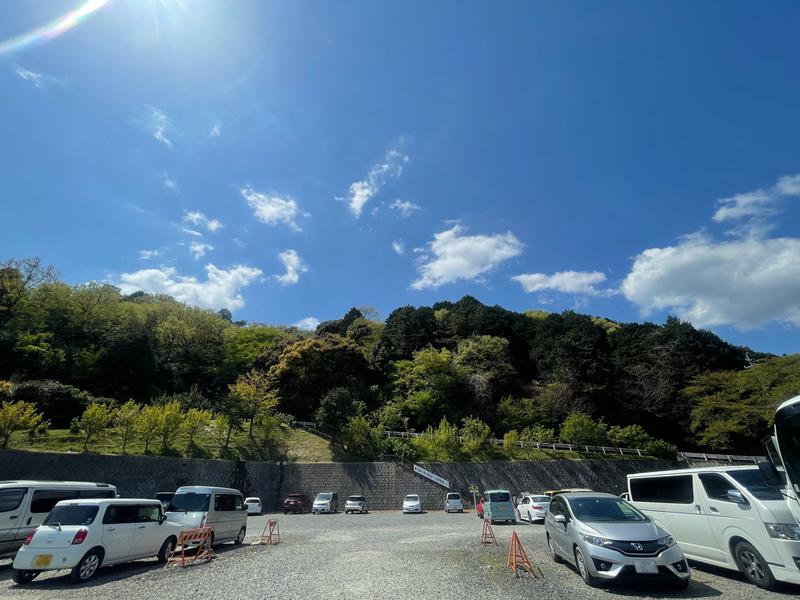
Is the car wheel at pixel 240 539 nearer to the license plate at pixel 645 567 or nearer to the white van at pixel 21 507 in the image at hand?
the white van at pixel 21 507

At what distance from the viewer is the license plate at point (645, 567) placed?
20.7ft

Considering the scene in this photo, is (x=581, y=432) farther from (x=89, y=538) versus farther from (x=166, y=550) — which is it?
(x=89, y=538)

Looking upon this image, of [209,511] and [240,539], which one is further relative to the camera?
[240,539]

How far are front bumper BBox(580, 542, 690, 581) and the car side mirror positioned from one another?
5.06 feet

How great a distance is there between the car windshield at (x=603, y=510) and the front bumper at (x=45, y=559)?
9528mm

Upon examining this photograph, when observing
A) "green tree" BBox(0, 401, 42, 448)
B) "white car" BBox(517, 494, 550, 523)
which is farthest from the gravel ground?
"green tree" BBox(0, 401, 42, 448)

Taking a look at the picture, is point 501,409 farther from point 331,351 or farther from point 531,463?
point 331,351

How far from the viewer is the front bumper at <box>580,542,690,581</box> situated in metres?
6.37

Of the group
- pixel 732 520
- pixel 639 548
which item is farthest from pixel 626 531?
pixel 732 520

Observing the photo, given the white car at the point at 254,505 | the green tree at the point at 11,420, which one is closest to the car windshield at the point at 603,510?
the white car at the point at 254,505

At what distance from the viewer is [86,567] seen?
822 centimetres

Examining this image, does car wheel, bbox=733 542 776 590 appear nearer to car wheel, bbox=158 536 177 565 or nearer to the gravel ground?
the gravel ground

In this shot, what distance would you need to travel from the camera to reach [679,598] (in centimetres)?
612

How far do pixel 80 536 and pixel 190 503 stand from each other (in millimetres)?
4013
